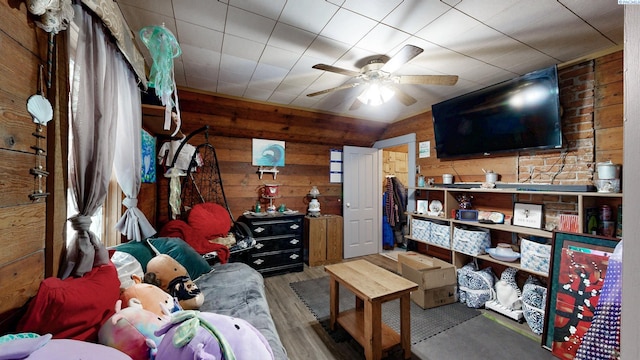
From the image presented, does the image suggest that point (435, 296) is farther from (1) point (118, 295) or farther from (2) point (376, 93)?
(1) point (118, 295)

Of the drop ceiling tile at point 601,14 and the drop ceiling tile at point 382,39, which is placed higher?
the drop ceiling tile at point 382,39

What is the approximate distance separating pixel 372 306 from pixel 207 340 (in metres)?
1.18

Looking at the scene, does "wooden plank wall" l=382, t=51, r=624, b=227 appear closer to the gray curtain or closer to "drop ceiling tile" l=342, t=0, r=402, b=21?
"drop ceiling tile" l=342, t=0, r=402, b=21

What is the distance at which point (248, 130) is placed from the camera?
3.56m

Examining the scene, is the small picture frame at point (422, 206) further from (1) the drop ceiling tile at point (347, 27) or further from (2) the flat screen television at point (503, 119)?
(1) the drop ceiling tile at point (347, 27)

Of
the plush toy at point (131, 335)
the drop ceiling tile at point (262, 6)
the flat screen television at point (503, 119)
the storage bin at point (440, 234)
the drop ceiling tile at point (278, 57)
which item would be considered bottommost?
the storage bin at point (440, 234)

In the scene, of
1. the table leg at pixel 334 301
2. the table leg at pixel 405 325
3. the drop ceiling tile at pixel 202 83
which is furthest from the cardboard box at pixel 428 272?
the drop ceiling tile at pixel 202 83

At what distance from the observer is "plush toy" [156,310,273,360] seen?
78 cm

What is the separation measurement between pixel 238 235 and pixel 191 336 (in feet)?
7.98

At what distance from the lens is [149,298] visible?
3.89 feet

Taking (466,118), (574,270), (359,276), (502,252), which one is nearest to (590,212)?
(574,270)

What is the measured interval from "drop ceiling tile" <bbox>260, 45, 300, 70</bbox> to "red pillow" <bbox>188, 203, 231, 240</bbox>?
1.78 meters

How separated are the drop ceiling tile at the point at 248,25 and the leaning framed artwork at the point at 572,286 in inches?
115

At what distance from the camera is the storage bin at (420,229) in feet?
10.6
